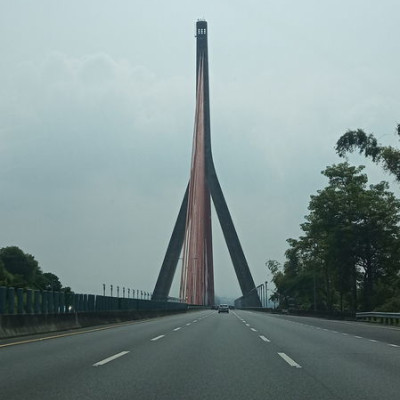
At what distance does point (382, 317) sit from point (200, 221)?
3168 cm

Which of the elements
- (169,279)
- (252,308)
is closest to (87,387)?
(169,279)

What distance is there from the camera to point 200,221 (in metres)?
69.7

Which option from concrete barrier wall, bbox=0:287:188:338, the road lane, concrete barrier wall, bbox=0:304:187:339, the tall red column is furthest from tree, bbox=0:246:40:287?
the road lane

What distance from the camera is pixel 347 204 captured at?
5994 centimetres

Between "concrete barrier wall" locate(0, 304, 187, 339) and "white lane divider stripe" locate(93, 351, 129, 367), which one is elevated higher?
"concrete barrier wall" locate(0, 304, 187, 339)

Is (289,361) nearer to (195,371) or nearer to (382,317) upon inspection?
(195,371)

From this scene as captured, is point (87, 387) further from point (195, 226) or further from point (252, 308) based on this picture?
point (252, 308)

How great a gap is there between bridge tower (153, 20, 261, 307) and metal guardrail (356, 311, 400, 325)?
2454cm

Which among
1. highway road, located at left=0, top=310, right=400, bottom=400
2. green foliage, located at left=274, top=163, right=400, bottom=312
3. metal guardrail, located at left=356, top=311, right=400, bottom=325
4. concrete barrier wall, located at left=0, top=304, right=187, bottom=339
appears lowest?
highway road, located at left=0, top=310, right=400, bottom=400

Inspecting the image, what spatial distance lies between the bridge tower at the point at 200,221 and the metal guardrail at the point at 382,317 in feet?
80.5

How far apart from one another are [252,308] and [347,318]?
2558 inches

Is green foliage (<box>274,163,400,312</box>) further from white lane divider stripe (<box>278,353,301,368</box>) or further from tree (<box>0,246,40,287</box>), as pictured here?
tree (<box>0,246,40,287</box>)

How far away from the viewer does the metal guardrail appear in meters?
37.3

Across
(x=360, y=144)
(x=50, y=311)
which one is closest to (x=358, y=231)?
(x=360, y=144)
